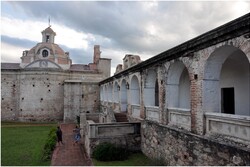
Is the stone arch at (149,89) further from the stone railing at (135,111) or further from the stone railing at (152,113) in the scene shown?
the stone railing at (135,111)

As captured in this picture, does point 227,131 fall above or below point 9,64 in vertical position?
below

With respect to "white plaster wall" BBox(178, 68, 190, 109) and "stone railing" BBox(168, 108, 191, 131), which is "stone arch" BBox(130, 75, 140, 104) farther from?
"stone railing" BBox(168, 108, 191, 131)

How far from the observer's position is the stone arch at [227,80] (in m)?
7.34

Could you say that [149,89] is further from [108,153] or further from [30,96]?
[30,96]

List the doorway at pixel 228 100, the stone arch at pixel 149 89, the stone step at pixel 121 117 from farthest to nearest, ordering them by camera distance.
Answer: the stone step at pixel 121 117, the stone arch at pixel 149 89, the doorway at pixel 228 100

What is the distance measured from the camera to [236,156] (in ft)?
18.9

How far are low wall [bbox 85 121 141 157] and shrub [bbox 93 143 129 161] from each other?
361mm

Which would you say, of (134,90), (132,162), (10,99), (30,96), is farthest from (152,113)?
(10,99)

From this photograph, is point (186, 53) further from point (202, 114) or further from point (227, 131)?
point (227, 131)

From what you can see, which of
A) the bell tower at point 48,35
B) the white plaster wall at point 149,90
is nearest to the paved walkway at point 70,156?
the white plaster wall at point 149,90

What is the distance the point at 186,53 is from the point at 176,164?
13.7 ft

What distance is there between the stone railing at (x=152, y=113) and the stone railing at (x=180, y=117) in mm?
1304

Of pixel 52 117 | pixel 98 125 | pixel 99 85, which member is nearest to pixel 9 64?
pixel 52 117

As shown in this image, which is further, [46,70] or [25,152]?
[46,70]
